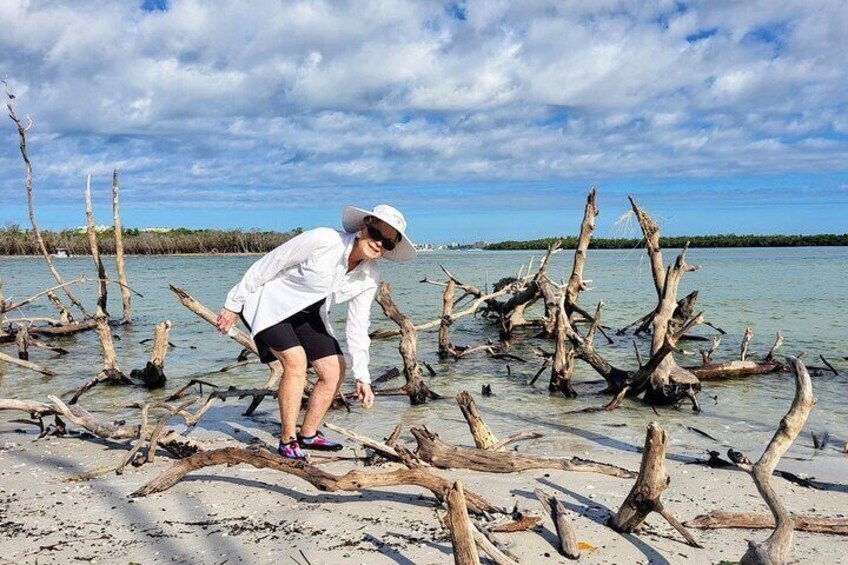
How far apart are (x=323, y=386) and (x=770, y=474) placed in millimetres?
3307

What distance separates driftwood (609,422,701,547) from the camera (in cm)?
358

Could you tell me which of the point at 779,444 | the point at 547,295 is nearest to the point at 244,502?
the point at 779,444

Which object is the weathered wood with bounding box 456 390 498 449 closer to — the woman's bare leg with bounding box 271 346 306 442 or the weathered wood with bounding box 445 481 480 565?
the woman's bare leg with bounding box 271 346 306 442

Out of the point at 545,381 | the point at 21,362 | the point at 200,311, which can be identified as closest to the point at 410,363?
the point at 200,311

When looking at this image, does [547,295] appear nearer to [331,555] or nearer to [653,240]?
[653,240]

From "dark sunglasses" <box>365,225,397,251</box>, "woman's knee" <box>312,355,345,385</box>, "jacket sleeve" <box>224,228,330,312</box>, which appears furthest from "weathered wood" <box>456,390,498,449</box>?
"jacket sleeve" <box>224,228,330,312</box>

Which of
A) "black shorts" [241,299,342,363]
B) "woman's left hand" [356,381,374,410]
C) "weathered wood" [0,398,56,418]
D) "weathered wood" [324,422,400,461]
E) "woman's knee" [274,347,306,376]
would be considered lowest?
"weathered wood" [0,398,56,418]

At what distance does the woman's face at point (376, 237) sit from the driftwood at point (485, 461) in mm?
1305

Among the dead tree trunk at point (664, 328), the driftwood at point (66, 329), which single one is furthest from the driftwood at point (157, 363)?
the dead tree trunk at point (664, 328)

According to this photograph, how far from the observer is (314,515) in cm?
411

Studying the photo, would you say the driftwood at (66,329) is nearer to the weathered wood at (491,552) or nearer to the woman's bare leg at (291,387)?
the woman's bare leg at (291,387)

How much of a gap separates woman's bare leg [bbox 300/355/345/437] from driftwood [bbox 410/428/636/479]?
875 mm

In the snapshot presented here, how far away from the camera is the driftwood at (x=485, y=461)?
4961 millimetres

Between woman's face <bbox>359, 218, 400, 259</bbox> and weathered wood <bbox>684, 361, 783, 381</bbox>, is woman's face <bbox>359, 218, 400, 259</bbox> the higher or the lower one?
the higher one
